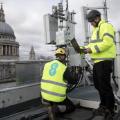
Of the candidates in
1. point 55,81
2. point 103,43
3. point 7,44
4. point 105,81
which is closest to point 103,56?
point 103,43

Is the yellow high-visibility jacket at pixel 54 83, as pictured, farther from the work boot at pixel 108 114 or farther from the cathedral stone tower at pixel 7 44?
the cathedral stone tower at pixel 7 44

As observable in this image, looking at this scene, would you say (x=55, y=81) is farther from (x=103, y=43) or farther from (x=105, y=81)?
(x=103, y=43)

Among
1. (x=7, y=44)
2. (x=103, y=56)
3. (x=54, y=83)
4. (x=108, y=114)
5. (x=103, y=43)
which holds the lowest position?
(x=108, y=114)

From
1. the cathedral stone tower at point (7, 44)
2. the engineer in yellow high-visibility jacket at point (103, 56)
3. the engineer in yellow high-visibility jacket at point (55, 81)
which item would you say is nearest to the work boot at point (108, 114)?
the engineer in yellow high-visibility jacket at point (103, 56)

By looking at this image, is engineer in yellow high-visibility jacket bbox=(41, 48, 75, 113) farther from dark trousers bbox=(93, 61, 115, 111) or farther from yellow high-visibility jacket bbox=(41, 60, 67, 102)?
dark trousers bbox=(93, 61, 115, 111)

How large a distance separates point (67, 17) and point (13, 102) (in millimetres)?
2594

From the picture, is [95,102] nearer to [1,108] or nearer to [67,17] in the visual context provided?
[1,108]

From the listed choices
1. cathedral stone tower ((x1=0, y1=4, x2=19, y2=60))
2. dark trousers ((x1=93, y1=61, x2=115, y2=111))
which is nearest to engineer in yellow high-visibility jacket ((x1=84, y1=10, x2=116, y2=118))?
dark trousers ((x1=93, y1=61, x2=115, y2=111))

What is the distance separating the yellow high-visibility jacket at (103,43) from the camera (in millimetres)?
3928

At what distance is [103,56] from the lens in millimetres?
4020

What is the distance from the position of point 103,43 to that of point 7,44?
43.3 metres

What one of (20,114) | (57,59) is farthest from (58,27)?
(20,114)

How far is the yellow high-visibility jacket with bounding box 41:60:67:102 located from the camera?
14.0 feet

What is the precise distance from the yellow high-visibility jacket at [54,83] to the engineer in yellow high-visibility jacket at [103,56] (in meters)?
0.53
